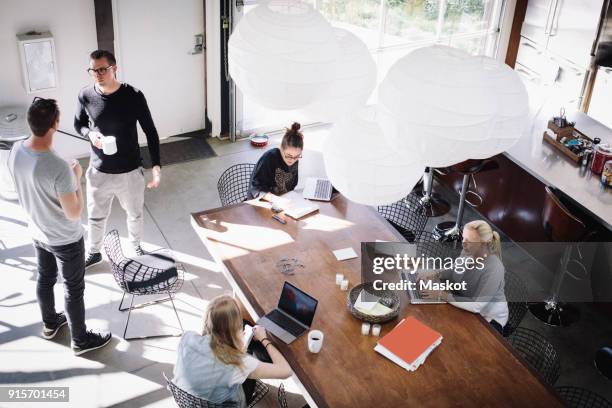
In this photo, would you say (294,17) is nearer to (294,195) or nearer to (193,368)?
(193,368)

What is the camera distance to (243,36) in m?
2.40

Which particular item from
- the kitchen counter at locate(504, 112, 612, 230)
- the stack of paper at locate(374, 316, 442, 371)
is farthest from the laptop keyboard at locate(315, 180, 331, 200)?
the kitchen counter at locate(504, 112, 612, 230)

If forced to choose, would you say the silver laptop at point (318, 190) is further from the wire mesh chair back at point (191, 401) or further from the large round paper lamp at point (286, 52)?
the large round paper lamp at point (286, 52)

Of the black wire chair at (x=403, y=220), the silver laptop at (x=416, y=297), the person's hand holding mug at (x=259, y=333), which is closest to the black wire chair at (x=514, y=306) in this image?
the silver laptop at (x=416, y=297)

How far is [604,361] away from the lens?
15.5 ft

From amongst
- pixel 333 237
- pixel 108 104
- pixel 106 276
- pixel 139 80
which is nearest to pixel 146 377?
pixel 106 276

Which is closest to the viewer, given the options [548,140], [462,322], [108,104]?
[462,322]

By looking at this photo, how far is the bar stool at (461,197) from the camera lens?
5574 mm

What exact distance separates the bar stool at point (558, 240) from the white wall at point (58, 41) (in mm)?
4406

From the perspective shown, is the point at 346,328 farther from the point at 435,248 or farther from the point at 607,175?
the point at 607,175

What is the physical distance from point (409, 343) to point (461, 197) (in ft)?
8.36

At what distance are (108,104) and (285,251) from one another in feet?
5.31

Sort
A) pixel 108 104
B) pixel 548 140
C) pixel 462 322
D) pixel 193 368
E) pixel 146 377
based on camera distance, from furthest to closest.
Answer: pixel 548 140 < pixel 108 104 < pixel 146 377 < pixel 462 322 < pixel 193 368

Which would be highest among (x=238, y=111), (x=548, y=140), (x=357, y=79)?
(x=357, y=79)
